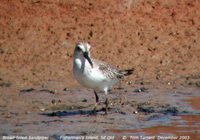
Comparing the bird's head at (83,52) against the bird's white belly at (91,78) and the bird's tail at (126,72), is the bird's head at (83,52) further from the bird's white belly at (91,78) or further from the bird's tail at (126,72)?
the bird's tail at (126,72)

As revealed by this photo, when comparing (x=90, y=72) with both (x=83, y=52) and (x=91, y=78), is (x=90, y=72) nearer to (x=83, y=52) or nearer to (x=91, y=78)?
(x=91, y=78)

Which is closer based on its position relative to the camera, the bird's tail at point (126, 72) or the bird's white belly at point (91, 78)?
the bird's white belly at point (91, 78)

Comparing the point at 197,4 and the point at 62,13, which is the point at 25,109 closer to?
the point at 62,13

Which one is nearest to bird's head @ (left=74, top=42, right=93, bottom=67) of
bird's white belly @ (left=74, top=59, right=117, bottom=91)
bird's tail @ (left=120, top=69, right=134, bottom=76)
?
bird's white belly @ (left=74, top=59, right=117, bottom=91)

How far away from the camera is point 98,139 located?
11.5m

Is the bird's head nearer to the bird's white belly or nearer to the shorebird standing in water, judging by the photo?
the shorebird standing in water

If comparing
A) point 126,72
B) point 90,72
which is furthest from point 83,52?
point 126,72

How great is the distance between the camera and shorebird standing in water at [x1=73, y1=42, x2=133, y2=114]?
42.1 ft

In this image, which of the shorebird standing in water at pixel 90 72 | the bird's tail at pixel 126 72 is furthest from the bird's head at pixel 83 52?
the bird's tail at pixel 126 72

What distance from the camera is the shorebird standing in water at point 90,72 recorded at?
12.8 m

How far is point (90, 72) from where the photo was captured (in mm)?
12852

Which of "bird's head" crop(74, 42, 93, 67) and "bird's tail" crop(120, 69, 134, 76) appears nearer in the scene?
"bird's head" crop(74, 42, 93, 67)

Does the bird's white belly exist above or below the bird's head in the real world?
below

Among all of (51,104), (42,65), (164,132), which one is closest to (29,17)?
(42,65)
